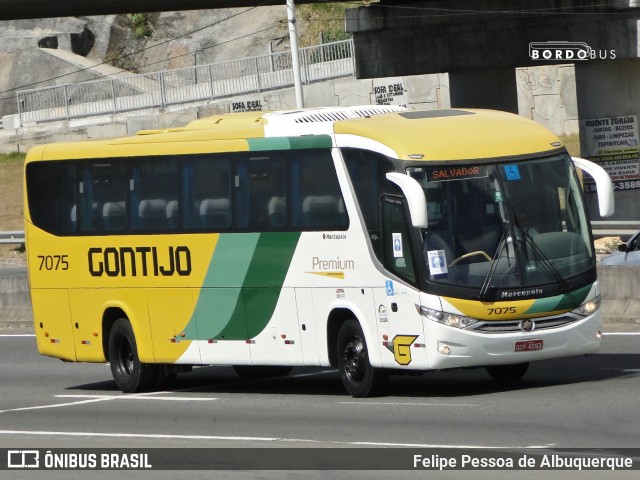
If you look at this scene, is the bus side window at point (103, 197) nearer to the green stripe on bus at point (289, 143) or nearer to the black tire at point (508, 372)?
the green stripe on bus at point (289, 143)

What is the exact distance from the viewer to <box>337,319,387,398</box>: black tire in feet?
52.9

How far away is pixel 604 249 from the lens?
30078 millimetres

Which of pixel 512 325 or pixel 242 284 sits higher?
pixel 242 284

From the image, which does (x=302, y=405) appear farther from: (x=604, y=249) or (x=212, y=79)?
(x=212, y=79)

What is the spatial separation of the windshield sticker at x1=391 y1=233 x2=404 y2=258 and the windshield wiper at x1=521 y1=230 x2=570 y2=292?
4.16 feet

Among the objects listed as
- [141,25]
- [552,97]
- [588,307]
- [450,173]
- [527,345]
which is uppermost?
[141,25]

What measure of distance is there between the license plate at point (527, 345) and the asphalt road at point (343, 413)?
0.47 meters

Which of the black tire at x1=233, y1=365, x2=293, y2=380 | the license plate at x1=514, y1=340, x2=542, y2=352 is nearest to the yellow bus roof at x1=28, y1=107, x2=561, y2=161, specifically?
the license plate at x1=514, y1=340, x2=542, y2=352

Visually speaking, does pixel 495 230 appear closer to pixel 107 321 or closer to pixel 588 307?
pixel 588 307

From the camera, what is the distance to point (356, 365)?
1641 cm

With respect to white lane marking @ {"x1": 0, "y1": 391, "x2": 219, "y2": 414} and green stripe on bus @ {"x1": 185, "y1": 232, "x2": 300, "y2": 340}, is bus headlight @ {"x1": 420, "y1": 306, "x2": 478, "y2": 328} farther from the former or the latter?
white lane marking @ {"x1": 0, "y1": 391, "x2": 219, "y2": 414}

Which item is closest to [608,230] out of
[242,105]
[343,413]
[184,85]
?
[343,413]

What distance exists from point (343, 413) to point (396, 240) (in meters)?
1.97

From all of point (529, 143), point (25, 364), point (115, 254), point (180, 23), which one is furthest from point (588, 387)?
point (180, 23)
